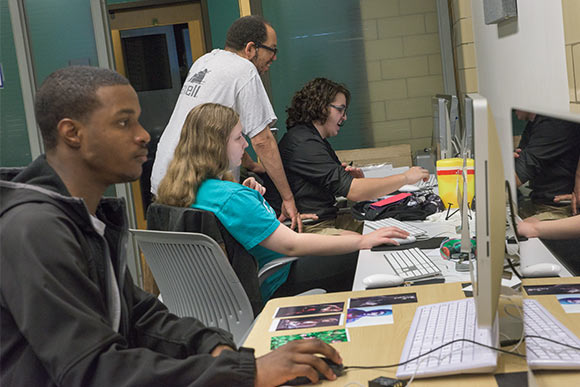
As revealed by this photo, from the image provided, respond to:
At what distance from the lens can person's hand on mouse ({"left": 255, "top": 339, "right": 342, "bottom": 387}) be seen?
3.61 feet

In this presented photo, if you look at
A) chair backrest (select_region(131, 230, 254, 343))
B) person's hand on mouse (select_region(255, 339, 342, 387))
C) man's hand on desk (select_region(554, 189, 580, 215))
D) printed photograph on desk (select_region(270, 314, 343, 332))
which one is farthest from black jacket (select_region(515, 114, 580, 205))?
chair backrest (select_region(131, 230, 254, 343))

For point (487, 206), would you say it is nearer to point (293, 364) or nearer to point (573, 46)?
point (293, 364)

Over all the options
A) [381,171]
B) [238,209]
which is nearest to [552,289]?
[238,209]

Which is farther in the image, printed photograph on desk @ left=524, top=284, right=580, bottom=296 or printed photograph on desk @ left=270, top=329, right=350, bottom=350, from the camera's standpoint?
printed photograph on desk @ left=270, top=329, right=350, bottom=350

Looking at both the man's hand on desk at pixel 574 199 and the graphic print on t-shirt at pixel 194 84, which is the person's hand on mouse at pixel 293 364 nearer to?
the man's hand on desk at pixel 574 199

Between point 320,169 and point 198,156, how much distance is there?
1067 millimetres

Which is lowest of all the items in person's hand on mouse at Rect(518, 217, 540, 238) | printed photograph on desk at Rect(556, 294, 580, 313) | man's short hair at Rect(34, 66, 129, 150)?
printed photograph on desk at Rect(556, 294, 580, 313)

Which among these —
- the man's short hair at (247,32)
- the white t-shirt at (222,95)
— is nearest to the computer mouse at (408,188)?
the white t-shirt at (222,95)

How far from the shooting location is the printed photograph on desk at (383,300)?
1552 mm

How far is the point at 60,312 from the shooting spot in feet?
3.17

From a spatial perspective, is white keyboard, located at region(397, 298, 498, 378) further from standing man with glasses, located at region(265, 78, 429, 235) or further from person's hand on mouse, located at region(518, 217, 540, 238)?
standing man with glasses, located at region(265, 78, 429, 235)

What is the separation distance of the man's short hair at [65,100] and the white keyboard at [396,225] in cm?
138

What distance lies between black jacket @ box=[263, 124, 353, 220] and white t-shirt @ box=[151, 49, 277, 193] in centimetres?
19

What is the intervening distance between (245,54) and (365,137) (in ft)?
6.21
